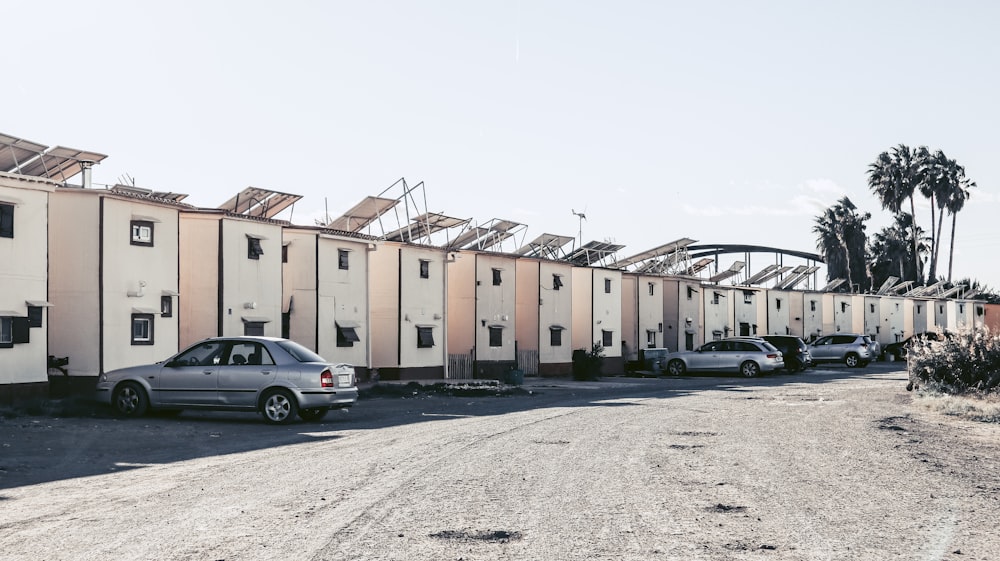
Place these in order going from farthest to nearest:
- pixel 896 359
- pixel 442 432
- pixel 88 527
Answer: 1. pixel 896 359
2. pixel 442 432
3. pixel 88 527

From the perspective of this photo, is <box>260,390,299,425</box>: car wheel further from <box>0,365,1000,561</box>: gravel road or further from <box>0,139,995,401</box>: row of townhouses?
<box>0,139,995,401</box>: row of townhouses

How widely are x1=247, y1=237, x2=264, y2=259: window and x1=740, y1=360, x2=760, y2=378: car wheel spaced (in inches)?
788

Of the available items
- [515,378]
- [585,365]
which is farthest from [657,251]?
[515,378]

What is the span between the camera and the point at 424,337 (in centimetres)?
3378

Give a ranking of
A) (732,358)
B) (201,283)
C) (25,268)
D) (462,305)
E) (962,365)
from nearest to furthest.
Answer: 1. (25,268)
2. (962,365)
3. (201,283)
4. (462,305)
5. (732,358)

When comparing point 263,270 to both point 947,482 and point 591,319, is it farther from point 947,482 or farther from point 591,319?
point 947,482

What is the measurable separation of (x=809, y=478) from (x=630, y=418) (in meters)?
7.42

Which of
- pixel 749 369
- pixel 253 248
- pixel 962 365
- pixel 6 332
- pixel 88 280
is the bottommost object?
pixel 749 369

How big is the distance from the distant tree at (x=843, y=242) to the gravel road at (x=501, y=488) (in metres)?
61.5

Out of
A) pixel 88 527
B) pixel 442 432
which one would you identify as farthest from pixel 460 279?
pixel 88 527

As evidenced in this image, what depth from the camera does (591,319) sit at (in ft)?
139

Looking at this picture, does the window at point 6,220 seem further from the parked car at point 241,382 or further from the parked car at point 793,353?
the parked car at point 793,353

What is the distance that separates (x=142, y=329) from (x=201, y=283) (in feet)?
10.2

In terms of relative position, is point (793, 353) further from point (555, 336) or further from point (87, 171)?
point (87, 171)
